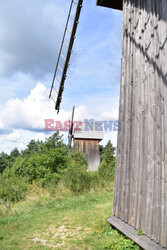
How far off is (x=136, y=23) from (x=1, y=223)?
7561 millimetres

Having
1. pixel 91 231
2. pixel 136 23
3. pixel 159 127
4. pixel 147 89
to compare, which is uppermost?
pixel 136 23

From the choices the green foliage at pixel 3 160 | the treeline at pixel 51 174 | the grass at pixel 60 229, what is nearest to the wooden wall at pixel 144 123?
the grass at pixel 60 229

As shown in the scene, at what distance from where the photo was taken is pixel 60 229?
5.89 m

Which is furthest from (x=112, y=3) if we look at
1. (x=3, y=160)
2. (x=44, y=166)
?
(x=3, y=160)

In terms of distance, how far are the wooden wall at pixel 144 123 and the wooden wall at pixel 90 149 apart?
1684 cm

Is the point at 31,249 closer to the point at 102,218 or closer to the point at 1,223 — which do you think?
the point at 102,218

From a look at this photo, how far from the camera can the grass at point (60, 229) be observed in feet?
15.9

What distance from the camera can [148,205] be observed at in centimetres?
399

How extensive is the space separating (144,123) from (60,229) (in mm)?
3782

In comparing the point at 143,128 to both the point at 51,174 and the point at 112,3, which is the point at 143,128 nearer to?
the point at 112,3

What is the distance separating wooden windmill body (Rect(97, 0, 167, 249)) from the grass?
18.0 inches

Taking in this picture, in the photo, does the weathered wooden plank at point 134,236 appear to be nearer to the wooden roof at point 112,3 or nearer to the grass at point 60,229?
the grass at point 60,229

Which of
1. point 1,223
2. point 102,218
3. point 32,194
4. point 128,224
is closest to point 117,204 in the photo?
point 128,224

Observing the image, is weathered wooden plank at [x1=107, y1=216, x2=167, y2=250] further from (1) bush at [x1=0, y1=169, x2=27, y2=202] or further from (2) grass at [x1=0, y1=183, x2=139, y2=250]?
(1) bush at [x1=0, y1=169, x2=27, y2=202]
